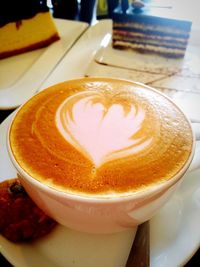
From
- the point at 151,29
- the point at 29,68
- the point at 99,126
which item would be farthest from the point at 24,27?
the point at 99,126

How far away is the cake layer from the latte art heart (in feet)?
2.17

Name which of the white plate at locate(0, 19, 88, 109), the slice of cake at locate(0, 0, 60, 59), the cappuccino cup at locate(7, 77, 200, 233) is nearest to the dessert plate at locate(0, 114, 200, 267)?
the cappuccino cup at locate(7, 77, 200, 233)

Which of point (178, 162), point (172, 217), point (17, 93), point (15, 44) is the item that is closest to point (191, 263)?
point (172, 217)

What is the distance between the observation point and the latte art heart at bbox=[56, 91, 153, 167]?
51 centimetres

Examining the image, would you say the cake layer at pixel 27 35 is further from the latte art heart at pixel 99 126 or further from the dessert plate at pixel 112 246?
the dessert plate at pixel 112 246

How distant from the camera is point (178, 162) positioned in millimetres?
492

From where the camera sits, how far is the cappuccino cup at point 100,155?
0.45m

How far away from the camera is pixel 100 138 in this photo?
20.9 inches

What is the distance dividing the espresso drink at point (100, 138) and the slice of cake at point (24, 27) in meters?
0.61

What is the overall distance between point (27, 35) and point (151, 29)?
1.79ft

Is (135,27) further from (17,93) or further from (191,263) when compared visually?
(191,263)

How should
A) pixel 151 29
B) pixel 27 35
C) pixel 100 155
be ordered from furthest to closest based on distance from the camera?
1. pixel 151 29
2. pixel 27 35
3. pixel 100 155

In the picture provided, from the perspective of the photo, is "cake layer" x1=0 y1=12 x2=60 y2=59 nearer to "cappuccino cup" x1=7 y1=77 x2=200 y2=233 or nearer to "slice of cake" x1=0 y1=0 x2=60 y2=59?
"slice of cake" x1=0 y1=0 x2=60 y2=59

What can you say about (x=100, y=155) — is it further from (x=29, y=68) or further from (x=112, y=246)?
(x=29, y=68)
